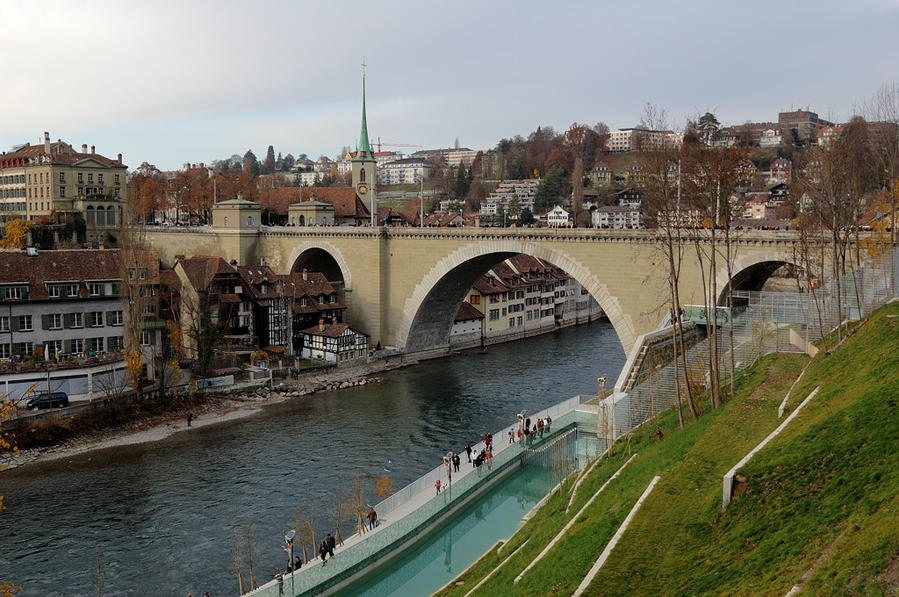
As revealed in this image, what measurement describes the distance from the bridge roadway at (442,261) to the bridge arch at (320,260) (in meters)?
0.06

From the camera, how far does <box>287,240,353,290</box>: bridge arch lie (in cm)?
4412

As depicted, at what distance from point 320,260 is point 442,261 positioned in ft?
50.2

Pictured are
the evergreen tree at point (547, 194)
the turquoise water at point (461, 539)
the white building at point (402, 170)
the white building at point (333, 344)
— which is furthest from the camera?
the white building at point (402, 170)

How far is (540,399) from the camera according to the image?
3222cm

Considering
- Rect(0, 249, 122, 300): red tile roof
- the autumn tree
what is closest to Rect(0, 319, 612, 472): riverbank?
Rect(0, 249, 122, 300): red tile roof

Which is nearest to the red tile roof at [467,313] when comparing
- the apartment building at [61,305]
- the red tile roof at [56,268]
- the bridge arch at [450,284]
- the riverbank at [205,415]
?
the bridge arch at [450,284]

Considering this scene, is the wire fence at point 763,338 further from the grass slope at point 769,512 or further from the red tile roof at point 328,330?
the red tile roof at point 328,330

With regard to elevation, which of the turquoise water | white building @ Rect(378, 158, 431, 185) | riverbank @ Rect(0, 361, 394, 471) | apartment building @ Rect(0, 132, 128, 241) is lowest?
the turquoise water

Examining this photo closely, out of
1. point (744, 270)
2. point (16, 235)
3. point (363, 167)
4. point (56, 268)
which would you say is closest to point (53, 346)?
point (56, 268)

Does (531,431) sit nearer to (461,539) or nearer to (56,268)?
(461,539)

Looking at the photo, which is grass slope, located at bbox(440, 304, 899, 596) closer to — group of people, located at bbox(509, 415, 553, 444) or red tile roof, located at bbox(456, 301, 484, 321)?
group of people, located at bbox(509, 415, 553, 444)

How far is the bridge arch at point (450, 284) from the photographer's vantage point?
109 feet

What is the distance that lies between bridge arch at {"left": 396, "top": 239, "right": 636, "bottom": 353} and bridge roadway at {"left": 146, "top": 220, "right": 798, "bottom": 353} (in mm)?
51

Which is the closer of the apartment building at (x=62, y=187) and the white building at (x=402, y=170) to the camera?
the apartment building at (x=62, y=187)
